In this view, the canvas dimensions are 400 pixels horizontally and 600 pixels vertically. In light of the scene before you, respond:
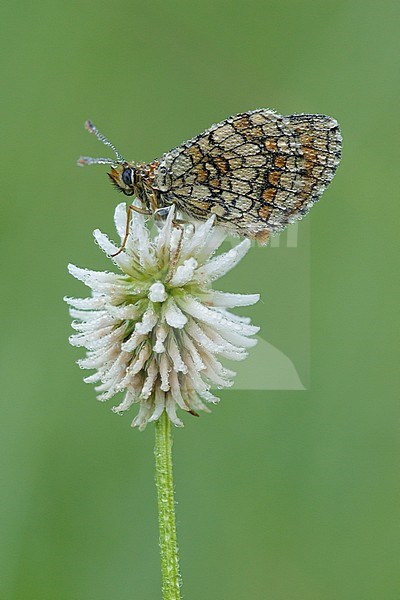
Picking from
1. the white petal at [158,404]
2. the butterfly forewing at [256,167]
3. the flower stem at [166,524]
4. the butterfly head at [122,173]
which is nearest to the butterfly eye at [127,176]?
the butterfly head at [122,173]

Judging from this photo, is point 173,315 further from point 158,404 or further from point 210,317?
point 158,404

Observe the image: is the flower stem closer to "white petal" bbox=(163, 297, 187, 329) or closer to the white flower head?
the white flower head

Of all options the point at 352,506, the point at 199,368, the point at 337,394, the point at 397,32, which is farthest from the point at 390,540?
the point at 397,32

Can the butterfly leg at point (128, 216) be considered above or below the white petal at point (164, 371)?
above

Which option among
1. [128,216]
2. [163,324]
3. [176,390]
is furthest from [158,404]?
[128,216]

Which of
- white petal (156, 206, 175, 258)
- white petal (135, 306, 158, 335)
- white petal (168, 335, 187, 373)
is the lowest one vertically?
white petal (168, 335, 187, 373)

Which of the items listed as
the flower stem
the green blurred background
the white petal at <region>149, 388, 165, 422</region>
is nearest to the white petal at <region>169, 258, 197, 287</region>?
the white petal at <region>149, 388, 165, 422</region>

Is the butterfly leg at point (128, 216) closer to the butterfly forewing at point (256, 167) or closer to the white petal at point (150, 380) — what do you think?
the butterfly forewing at point (256, 167)
